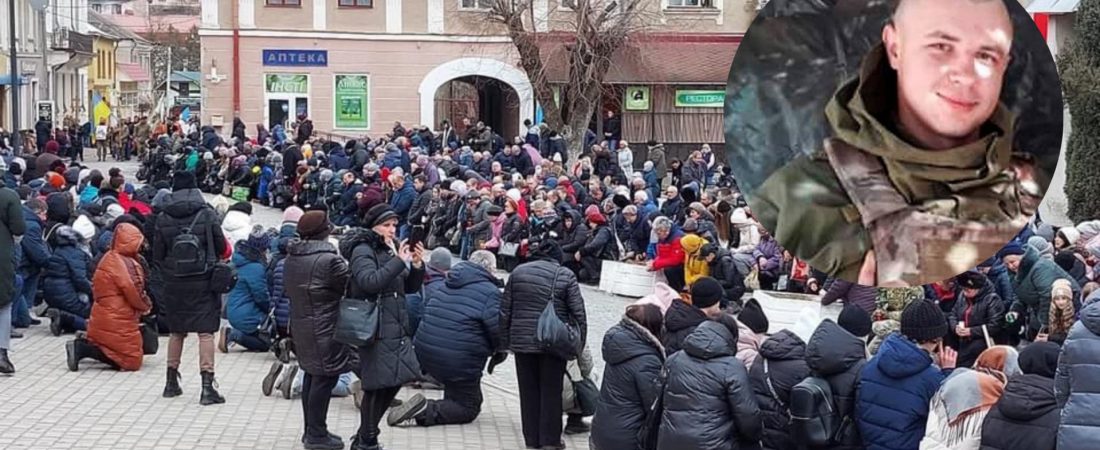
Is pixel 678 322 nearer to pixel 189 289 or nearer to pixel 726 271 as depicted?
pixel 189 289

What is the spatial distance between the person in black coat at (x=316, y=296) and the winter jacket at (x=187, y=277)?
2.14m

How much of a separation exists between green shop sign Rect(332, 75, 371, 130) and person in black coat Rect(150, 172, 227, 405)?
31262 millimetres

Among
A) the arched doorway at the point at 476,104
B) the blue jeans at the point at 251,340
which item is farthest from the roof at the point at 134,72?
the blue jeans at the point at 251,340

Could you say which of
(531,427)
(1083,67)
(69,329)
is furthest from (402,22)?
(1083,67)

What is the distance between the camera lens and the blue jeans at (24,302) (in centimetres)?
1691

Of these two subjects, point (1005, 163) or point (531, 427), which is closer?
point (1005, 163)

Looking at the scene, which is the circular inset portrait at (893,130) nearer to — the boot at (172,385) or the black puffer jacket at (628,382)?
the black puffer jacket at (628,382)

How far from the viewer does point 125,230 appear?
14.3 m

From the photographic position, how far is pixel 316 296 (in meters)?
11.0

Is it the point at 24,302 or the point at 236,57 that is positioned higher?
the point at 236,57

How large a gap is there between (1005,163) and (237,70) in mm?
42611

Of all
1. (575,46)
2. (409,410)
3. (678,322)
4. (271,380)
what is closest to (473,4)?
(575,46)

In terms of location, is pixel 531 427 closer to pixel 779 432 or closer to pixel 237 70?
pixel 779 432

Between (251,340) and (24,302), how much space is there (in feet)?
9.40
